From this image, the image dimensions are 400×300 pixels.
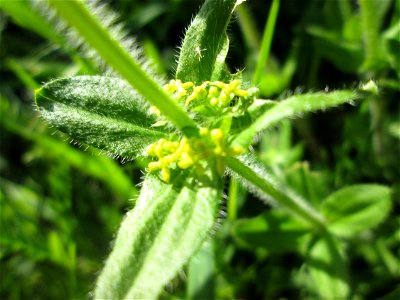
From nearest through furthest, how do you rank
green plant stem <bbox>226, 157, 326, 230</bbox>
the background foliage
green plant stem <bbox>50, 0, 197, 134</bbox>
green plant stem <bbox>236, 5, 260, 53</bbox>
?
green plant stem <bbox>50, 0, 197, 134</bbox>, green plant stem <bbox>226, 157, 326, 230</bbox>, the background foliage, green plant stem <bbox>236, 5, 260, 53</bbox>

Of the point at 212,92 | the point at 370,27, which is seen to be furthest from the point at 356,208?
the point at 212,92

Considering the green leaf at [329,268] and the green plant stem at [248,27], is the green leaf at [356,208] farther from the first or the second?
the green plant stem at [248,27]

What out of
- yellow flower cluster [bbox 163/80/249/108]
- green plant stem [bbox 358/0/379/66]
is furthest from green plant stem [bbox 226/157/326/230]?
green plant stem [bbox 358/0/379/66]

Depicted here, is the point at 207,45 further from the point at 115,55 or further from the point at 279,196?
the point at 279,196

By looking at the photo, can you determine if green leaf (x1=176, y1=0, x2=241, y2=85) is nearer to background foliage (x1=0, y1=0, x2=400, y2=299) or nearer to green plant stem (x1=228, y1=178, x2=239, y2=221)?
background foliage (x1=0, y1=0, x2=400, y2=299)

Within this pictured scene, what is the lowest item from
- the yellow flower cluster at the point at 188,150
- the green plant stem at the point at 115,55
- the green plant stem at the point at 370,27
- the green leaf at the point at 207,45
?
the yellow flower cluster at the point at 188,150

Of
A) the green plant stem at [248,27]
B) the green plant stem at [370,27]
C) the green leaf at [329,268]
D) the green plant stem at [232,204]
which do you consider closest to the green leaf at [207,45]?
the green plant stem at [370,27]

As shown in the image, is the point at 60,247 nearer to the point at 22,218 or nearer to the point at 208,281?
the point at 22,218
